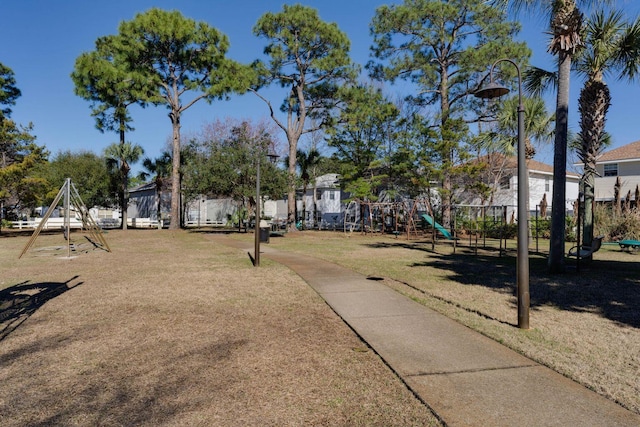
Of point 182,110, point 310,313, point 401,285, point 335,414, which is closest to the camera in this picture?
point 335,414

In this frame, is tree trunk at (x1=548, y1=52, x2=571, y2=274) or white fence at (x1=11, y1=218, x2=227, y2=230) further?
white fence at (x1=11, y1=218, x2=227, y2=230)

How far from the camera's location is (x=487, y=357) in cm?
433

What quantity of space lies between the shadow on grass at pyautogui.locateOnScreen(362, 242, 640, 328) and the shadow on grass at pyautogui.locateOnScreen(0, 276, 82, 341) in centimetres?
819

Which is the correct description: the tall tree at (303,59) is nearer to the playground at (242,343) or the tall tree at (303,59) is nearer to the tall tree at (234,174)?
the tall tree at (234,174)

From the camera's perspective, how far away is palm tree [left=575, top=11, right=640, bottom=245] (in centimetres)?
1205

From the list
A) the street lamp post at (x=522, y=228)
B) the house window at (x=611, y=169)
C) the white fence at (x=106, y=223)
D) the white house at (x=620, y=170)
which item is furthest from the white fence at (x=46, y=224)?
the house window at (x=611, y=169)

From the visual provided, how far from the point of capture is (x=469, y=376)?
12.5 feet

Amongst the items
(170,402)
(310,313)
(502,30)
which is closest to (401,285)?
(310,313)

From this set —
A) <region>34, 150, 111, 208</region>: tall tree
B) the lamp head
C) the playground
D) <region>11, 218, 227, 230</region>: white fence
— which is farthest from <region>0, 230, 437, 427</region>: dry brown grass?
<region>11, 218, 227, 230</region>: white fence

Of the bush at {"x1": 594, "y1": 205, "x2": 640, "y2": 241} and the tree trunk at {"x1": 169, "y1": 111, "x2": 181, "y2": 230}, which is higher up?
the tree trunk at {"x1": 169, "y1": 111, "x2": 181, "y2": 230}

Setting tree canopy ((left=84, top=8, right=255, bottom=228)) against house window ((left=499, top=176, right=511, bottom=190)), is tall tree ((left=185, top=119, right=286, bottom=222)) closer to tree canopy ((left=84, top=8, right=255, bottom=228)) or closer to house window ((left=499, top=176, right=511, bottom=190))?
tree canopy ((left=84, top=8, right=255, bottom=228))

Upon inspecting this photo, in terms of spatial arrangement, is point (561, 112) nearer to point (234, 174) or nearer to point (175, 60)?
point (234, 174)

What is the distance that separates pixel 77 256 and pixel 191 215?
33023mm

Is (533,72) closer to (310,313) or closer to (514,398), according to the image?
(310,313)
